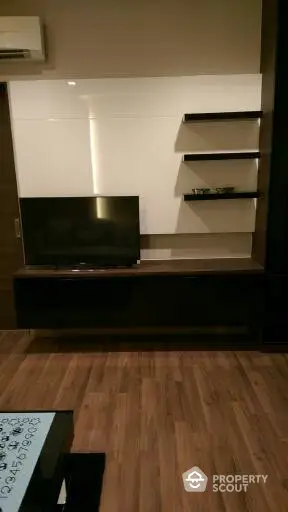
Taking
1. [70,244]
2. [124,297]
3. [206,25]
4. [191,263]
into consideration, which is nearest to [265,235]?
[191,263]

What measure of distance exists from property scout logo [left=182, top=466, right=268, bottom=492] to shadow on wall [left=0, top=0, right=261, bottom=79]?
2.92 metres

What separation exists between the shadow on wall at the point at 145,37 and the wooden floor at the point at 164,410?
2.40m

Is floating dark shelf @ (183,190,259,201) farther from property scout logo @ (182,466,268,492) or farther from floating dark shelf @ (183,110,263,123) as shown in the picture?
property scout logo @ (182,466,268,492)

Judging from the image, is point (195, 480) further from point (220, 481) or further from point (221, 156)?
point (221, 156)

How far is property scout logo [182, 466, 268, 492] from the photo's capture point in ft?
5.47

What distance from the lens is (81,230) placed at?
3.01 metres

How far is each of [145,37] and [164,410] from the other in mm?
2897

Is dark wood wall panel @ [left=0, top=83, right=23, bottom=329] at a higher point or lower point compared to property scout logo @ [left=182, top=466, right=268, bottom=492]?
higher

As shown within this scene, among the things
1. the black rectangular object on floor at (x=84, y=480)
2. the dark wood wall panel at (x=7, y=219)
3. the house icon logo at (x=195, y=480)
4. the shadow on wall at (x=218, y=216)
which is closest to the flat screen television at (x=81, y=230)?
the dark wood wall panel at (x=7, y=219)

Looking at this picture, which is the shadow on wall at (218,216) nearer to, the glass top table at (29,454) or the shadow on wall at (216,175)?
the shadow on wall at (216,175)

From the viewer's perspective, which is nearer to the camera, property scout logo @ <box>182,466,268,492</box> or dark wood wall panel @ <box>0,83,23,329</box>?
property scout logo @ <box>182,466,268,492</box>

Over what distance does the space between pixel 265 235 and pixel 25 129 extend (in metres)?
2.22

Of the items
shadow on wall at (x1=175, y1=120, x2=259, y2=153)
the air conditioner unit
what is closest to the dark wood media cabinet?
shadow on wall at (x1=175, y1=120, x2=259, y2=153)

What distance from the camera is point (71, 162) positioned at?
10.3ft
